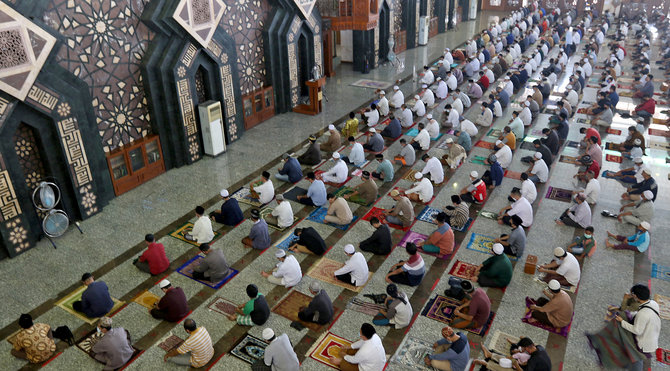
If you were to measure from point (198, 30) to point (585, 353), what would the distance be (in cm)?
1009

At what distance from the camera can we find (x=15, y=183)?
902 centimetres

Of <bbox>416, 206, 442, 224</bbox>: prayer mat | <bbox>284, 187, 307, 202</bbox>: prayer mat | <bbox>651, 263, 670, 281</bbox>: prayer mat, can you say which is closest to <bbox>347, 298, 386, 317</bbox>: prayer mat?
<bbox>416, 206, 442, 224</bbox>: prayer mat

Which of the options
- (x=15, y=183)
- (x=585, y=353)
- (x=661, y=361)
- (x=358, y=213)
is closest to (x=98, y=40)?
(x=15, y=183)

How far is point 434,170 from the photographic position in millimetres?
11750

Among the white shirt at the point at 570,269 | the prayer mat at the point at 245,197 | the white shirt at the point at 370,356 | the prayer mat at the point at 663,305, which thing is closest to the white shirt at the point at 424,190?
the white shirt at the point at 570,269

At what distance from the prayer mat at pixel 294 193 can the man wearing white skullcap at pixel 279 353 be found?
498 centimetres

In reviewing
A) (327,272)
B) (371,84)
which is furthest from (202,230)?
(371,84)

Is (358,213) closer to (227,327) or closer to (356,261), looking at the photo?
(356,261)

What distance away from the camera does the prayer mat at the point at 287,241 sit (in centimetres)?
956

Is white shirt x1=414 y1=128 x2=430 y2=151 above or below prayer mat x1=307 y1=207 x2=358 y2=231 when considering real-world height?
above

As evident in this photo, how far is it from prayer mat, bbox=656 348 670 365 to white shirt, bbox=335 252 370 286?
169 inches

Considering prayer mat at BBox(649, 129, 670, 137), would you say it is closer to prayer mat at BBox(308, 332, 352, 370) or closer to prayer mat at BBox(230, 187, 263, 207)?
prayer mat at BBox(230, 187, 263, 207)

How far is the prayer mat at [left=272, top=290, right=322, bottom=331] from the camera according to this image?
772 cm

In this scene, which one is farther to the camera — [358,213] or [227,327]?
[358,213]
